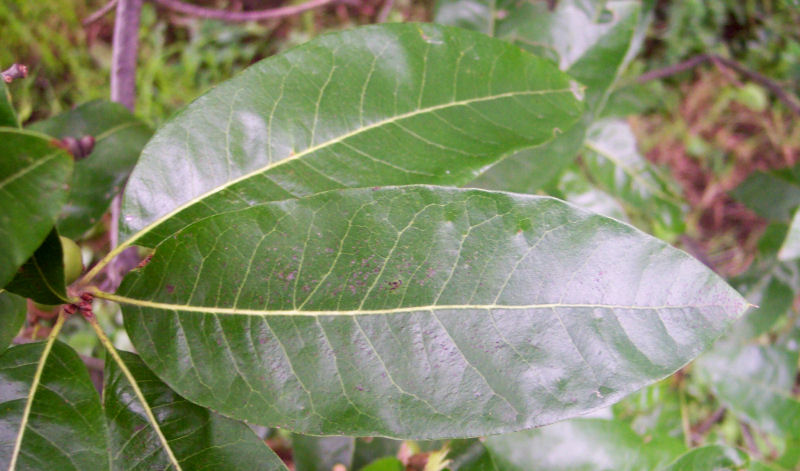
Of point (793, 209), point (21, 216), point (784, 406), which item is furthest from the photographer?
point (793, 209)

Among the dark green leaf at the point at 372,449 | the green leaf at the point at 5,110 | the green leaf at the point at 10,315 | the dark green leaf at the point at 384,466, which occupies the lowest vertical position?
the dark green leaf at the point at 372,449

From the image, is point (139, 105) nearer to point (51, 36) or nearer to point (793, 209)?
point (51, 36)

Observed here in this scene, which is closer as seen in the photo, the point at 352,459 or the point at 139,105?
the point at 352,459

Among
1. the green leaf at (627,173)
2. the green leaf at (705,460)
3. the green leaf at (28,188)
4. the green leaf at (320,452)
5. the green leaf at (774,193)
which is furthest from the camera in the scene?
the green leaf at (627,173)

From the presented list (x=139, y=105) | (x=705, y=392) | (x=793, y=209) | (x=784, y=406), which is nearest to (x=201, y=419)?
(x=784, y=406)

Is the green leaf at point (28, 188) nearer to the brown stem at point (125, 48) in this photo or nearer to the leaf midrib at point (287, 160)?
the leaf midrib at point (287, 160)

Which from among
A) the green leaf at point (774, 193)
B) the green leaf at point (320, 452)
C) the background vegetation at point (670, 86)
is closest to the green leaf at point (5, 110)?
the green leaf at point (320, 452)
